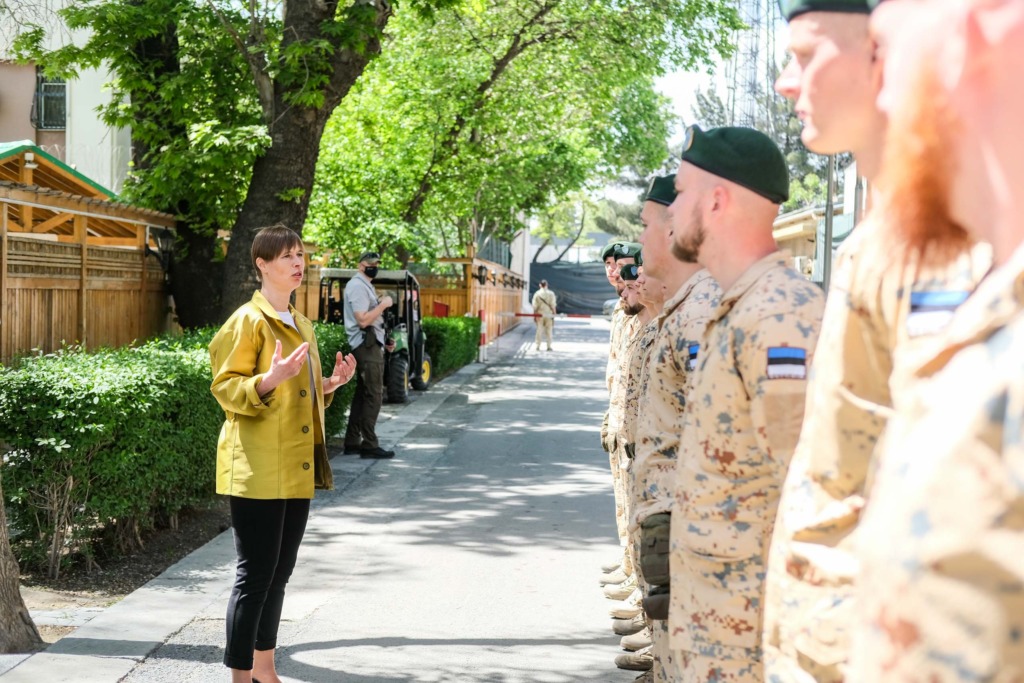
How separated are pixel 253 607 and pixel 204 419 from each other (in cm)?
381

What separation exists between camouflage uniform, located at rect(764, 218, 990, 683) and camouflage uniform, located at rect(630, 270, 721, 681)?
1.33 meters

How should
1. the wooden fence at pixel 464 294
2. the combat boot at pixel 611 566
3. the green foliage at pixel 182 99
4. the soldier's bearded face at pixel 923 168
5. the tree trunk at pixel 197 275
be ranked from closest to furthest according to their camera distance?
1. the soldier's bearded face at pixel 923 168
2. the combat boot at pixel 611 566
3. the green foliage at pixel 182 99
4. the tree trunk at pixel 197 275
5. the wooden fence at pixel 464 294

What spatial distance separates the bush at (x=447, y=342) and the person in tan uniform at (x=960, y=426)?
21.4 m

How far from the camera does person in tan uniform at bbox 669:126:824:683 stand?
2.44m

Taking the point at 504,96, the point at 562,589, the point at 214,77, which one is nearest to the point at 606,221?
the point at 504,96

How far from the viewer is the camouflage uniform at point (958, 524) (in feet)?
2.70

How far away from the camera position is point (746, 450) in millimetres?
2469

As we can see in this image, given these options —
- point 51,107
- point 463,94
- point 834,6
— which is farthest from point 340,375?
point 51,107

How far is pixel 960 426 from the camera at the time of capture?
2.81 feet

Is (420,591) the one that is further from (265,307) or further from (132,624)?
(265,307)

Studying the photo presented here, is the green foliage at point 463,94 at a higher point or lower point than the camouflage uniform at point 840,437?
higher

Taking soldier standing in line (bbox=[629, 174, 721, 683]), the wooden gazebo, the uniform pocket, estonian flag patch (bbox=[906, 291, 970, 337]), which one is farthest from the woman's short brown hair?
the wooden gazebo

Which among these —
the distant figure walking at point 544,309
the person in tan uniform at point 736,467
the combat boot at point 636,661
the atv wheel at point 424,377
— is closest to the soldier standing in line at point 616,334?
A: the combat boot at point 636,661

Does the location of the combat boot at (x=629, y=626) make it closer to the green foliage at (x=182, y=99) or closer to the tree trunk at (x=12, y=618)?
the tree trunk at (x=12, y=618)
